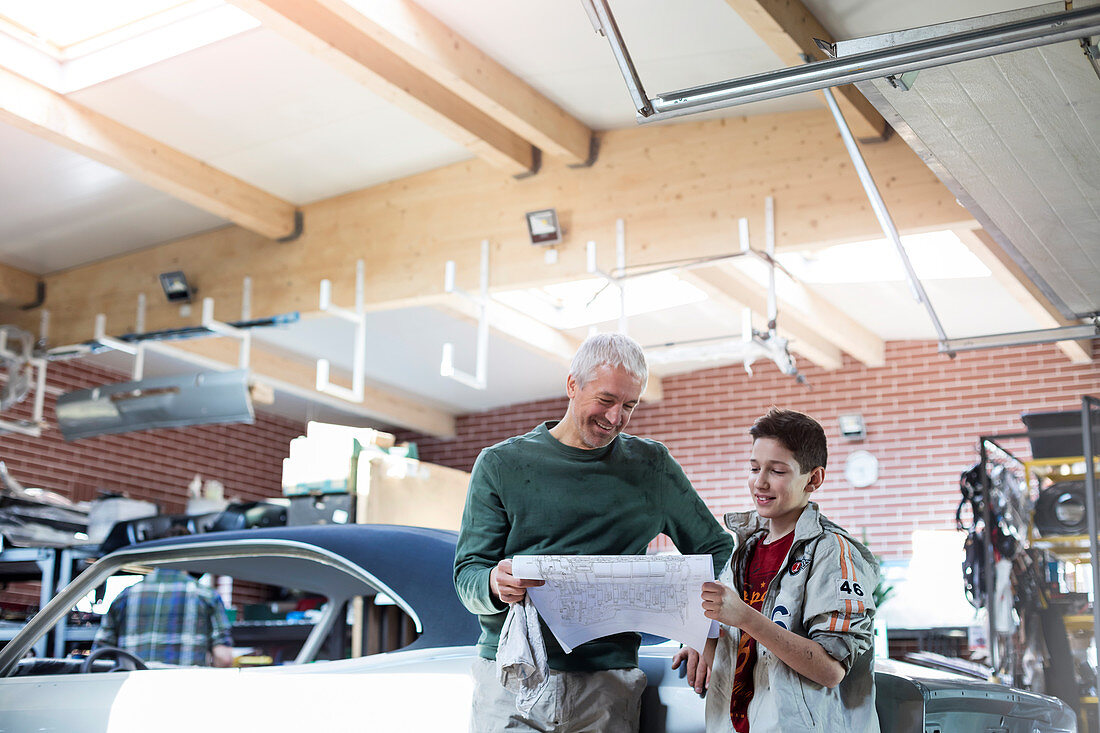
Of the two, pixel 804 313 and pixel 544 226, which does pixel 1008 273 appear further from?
pixel 544 226

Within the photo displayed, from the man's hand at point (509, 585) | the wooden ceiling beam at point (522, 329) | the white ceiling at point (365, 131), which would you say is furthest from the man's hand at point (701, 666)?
the wooden ceiling beam at point (522, 329)

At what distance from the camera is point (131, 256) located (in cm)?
970

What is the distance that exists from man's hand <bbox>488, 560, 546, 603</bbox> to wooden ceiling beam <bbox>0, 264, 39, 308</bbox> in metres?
8.87

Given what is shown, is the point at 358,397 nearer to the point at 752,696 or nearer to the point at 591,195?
the point at 591,195

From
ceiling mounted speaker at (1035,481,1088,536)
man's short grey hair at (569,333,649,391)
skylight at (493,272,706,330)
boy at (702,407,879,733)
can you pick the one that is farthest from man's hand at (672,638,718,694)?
skylight at (493,272,706,330)

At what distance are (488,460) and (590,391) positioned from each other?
25cm

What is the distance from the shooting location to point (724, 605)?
76.7 inches

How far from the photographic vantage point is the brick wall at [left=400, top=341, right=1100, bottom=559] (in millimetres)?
10711

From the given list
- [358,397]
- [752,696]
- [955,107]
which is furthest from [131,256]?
[752,696]

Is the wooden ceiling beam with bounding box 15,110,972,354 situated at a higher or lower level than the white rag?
higher

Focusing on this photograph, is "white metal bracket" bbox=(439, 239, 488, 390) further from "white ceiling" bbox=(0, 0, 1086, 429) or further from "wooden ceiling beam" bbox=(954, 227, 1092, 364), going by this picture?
"wooden ceiling beam" bbox=(954, 227, 1092, 364)

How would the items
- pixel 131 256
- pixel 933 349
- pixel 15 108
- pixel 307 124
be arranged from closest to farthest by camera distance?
pixel 15 108
pixel 307 124
pixel 131 256
pixel 933 349

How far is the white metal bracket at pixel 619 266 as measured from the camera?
693 centimetres

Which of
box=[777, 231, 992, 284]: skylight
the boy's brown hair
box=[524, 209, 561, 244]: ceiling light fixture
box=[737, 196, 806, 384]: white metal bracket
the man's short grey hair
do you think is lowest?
the boy's brown hair
